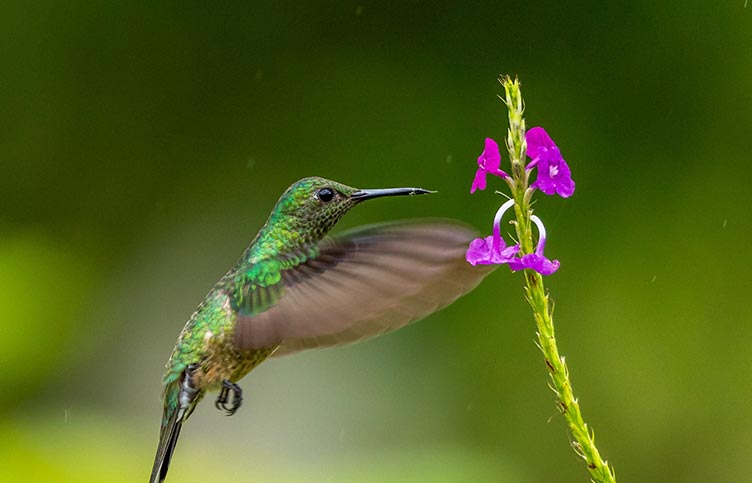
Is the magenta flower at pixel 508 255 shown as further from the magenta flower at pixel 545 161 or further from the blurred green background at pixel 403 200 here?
the blurred green background at pixel 403 200

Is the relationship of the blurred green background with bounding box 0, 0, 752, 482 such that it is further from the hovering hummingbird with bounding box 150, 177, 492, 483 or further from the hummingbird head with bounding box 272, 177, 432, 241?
the hummingbird head with bounding box 272, 177, 432, 241

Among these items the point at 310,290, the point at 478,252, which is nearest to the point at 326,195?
the point at 310,290

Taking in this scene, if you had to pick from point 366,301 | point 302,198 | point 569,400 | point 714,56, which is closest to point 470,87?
point 714,56

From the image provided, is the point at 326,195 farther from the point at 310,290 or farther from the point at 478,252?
the point at 478,252

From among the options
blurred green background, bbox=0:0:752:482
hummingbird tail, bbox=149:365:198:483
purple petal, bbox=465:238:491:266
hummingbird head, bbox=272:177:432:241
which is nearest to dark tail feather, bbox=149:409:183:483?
hummingbird tail, bbox=149:365:198:483

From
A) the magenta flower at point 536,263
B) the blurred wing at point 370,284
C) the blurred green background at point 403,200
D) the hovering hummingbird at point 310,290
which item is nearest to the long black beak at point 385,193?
the hovering hummingbird at point 310,290

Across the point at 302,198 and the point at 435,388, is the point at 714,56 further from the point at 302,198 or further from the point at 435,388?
the point at 302,198

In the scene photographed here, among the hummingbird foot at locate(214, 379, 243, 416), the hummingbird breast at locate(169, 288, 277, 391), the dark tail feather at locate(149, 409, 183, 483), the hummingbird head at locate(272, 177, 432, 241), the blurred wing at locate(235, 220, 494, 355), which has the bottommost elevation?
the dark tail feather at locate(149, 409, 183, 483)
